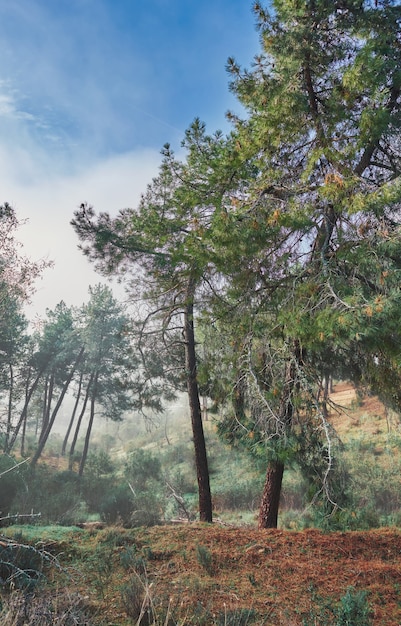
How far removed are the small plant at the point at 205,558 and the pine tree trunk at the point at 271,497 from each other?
6.96 feet

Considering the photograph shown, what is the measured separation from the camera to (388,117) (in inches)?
199

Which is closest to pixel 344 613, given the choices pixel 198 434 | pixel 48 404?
pixel 198 434

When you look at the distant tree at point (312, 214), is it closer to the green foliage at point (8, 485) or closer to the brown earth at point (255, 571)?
the brown earth at point (255, 571)

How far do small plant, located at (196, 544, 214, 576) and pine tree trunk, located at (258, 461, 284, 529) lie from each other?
212 cm

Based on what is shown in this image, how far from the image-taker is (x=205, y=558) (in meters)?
4.64

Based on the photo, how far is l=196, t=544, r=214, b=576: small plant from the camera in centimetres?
447

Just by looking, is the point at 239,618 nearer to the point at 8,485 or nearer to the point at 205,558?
the point at 205,558

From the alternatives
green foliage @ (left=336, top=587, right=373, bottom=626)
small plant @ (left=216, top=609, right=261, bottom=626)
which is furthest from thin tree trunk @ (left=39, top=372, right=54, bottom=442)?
green foliage @ (left=336, top=587, right=373, bottom=626)

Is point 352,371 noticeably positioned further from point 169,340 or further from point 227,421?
point 169,340

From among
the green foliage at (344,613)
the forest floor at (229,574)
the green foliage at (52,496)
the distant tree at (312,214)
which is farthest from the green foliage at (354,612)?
the green foliage at (52,496)

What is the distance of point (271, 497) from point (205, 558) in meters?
2.40

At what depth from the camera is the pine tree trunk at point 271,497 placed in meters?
6.56

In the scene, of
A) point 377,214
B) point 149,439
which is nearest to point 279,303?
point 377,214

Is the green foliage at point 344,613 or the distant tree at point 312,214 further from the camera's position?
the distant tree at point 312,214
